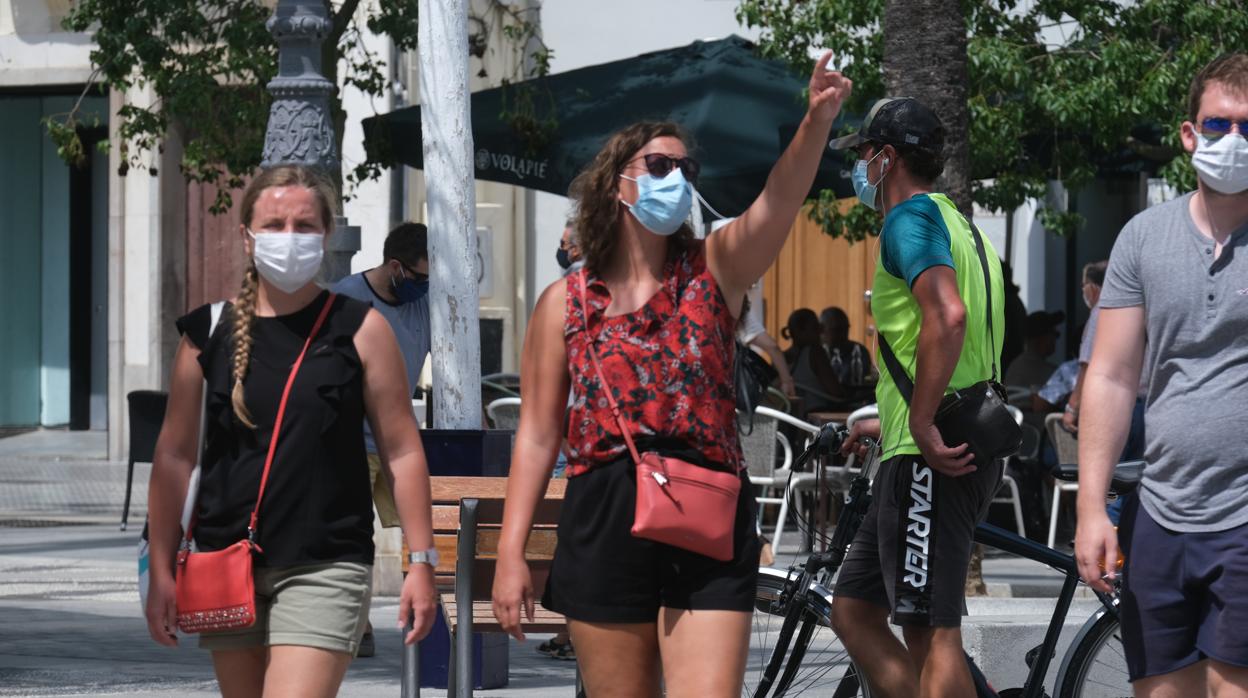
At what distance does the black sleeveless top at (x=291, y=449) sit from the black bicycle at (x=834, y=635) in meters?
1.72

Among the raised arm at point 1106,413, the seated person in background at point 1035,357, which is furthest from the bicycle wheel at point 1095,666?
the seated person in background at point 1035,357

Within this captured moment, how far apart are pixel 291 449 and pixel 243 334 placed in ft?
0.88

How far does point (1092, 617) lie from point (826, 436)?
92 centimetres

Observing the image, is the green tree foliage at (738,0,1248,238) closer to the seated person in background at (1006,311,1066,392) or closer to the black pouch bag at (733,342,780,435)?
the seated person in background at (1006,311,1066,392)

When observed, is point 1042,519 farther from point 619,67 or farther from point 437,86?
point 437,86

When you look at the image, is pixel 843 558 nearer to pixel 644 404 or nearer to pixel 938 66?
pixel 644 404

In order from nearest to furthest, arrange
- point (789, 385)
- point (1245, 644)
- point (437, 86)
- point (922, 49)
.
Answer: point (1245, 644) < point (437, 86) < point (922, 49) < point (789, 385)

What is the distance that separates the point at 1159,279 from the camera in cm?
437

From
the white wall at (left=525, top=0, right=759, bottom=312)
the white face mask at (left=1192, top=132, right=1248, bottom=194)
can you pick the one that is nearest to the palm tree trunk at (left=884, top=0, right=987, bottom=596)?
the white face mask at (left=1192, top=132, right=1248, bottom=194)

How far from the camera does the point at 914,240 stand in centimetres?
530

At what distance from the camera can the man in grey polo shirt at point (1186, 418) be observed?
428cm

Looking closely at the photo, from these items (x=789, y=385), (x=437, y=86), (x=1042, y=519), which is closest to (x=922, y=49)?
(x=437, y=86)

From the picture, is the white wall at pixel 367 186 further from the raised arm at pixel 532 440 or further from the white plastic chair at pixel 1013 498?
the raised arm at pixel 532 440

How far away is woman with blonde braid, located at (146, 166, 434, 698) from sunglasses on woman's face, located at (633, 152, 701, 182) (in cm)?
66
